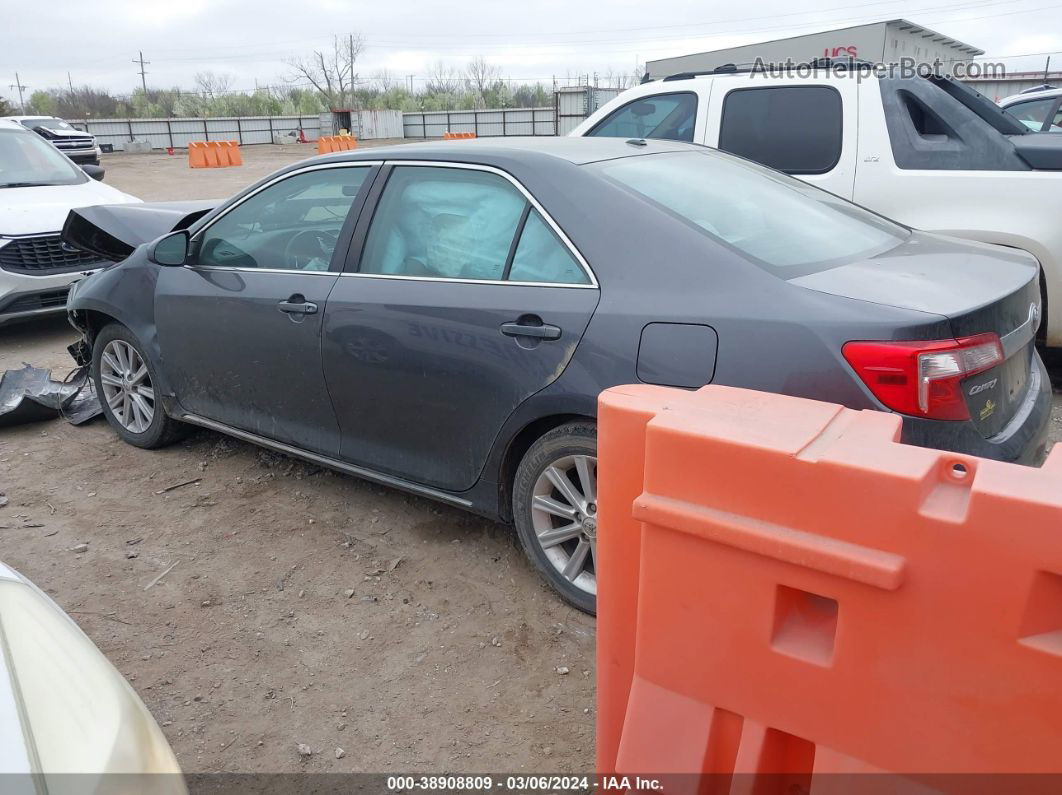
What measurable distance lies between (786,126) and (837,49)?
13478 mm

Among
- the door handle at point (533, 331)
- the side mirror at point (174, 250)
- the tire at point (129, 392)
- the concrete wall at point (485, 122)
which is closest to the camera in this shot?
the door handle at point (533, 331)

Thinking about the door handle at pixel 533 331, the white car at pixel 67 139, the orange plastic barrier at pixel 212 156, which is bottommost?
the orange plastic barrier at pixel 212 156

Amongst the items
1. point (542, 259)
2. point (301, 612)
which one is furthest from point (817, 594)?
point (301, 612)

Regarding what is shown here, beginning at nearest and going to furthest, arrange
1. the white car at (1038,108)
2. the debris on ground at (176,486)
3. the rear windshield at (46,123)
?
the debris on ground at (176,486) < the white car at (1038,108) < the rear windshield at (46,123)

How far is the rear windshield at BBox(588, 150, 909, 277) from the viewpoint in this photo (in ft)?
9.81

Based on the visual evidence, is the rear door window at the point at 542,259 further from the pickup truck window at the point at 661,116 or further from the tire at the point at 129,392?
the pickup truck window at the point at 661,116

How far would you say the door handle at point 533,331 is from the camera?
2.99 m

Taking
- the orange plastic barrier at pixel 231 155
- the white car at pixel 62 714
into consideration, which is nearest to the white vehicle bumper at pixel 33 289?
the white car at pixel 62 714

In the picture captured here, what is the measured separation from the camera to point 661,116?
6.14 metres

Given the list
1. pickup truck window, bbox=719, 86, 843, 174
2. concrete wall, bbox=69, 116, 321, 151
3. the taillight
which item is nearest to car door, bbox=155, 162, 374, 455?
the taillight

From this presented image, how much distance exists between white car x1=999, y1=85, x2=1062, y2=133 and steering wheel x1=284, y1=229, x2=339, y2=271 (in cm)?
933

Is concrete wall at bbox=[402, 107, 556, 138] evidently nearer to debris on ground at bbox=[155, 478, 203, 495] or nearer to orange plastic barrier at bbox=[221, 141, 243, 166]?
orange plastic barrier at bbox=[221, 141, 243, 166]

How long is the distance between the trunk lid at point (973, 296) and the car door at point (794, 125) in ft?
7.93

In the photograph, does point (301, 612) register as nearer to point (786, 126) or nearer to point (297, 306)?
point (297, 306)
